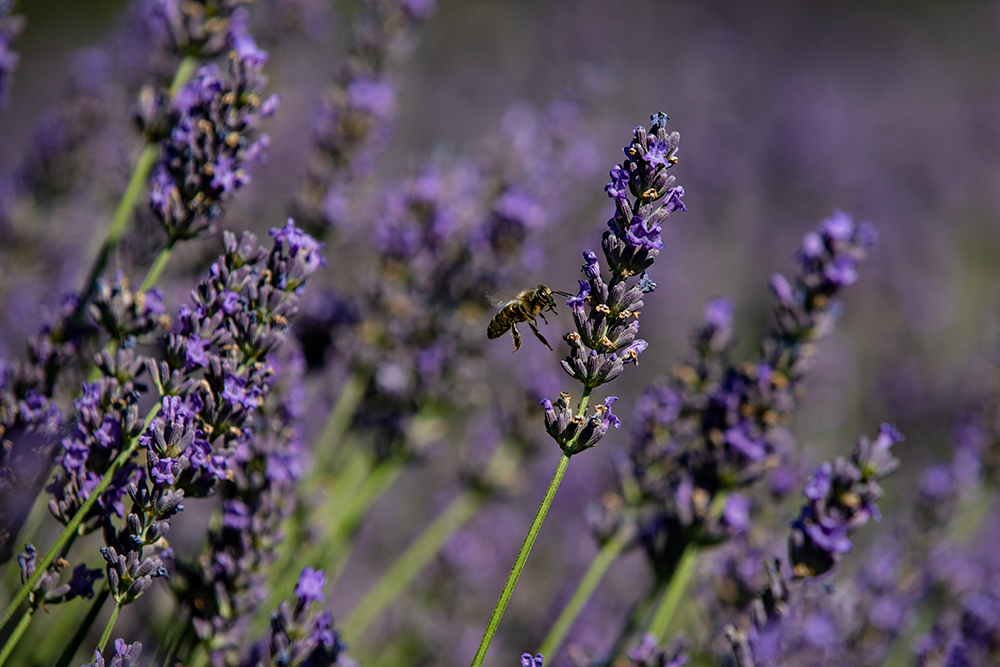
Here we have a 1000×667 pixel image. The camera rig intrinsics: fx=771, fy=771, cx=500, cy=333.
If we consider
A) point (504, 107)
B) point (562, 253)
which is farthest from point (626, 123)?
point (562, 253)

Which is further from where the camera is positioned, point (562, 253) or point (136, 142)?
point (562, 253)

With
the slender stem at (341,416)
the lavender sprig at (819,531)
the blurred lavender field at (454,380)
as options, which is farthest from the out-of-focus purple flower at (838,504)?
the slender stem at (341,416)

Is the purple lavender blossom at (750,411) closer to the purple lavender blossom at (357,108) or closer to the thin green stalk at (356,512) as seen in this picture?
the thin green stalk at (356,512)

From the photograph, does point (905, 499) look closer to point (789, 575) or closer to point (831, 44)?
point (789, 575)

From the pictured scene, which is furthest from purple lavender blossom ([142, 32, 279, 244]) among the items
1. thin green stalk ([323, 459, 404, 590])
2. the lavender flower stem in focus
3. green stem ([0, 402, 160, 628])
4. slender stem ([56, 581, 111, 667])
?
thin green stalk ([323, 459, 404, 590])

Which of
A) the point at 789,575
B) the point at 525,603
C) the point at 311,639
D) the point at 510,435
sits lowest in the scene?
the point at 311,639

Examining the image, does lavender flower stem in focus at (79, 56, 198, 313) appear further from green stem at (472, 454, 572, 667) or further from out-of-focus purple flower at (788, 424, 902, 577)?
out-of-focus purple flower at (788, 424, 902, 577)

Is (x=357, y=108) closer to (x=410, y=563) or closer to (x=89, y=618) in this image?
(x=410, y=563)

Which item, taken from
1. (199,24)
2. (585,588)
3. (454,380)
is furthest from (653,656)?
(199,24)
